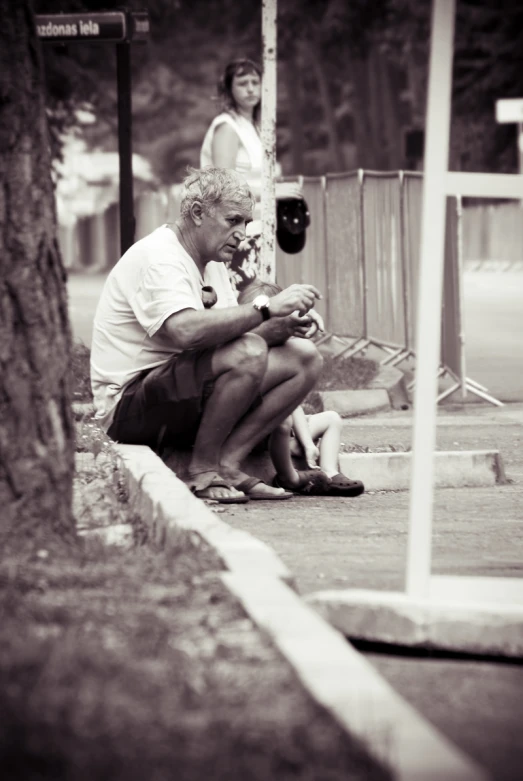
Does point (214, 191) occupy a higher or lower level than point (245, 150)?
lower

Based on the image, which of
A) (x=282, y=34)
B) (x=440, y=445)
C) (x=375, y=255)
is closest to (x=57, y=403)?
(x=440, y=445)

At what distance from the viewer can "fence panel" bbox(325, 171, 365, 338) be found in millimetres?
13703

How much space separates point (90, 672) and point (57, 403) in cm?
146

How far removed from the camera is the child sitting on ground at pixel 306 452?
6.85m

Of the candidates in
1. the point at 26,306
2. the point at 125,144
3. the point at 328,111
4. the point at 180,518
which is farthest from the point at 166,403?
the point at 328,111

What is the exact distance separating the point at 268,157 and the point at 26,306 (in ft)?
18.0

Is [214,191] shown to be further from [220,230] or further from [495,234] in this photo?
[495,234]

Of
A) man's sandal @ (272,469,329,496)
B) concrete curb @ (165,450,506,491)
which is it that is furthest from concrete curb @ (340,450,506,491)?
man's sandal @ (272,469,329,496)

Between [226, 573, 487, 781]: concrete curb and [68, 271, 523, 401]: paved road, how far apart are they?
26.1ft

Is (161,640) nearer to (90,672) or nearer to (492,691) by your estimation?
(90,672)

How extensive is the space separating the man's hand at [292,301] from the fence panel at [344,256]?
7263 mm

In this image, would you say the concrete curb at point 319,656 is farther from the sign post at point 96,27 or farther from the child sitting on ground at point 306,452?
the sign post at point 96,27

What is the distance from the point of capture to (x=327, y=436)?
7148 mm

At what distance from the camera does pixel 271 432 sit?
268 inches
